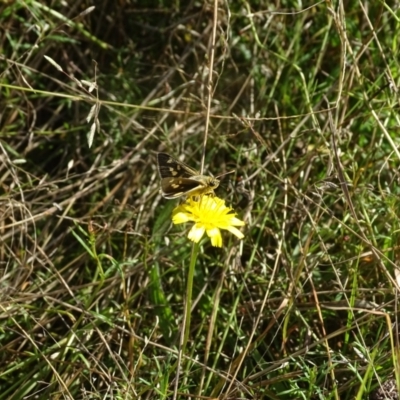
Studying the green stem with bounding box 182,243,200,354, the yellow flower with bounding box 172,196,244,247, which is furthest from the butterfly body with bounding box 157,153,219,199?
the green stem with bounding box 182,243,200,354

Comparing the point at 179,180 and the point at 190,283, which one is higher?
the point at 179,180

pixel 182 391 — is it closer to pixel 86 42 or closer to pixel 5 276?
pixel 5 276

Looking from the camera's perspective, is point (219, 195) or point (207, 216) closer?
point (207, 216)

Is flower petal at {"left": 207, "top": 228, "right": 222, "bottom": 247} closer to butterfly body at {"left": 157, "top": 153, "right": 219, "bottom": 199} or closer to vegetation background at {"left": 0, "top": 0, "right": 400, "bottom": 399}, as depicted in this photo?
butterfly body at {"left": 157, "top": 153, "right": 219, "bottom": 199}

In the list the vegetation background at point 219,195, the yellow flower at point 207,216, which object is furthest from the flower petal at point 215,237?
the vegetation background at point 219,195

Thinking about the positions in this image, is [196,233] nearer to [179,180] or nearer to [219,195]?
[179,180]

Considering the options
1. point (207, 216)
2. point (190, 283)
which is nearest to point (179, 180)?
point (207, 216)
